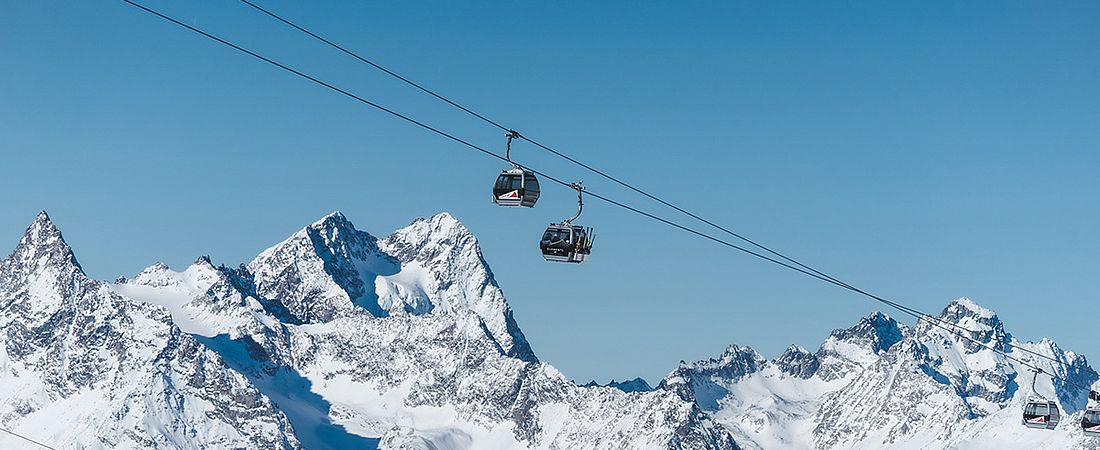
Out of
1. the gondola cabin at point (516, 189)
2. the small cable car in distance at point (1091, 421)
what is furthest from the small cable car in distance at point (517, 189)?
the small cable car in distance at point (1091, 421)

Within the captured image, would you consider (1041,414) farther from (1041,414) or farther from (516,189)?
(516,189)

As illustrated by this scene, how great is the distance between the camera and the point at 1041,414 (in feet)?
271

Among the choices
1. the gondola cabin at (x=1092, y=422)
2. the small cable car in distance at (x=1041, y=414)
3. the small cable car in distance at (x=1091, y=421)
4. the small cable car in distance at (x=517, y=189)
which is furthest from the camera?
the small cable car in distance at (x=1041, y=414)

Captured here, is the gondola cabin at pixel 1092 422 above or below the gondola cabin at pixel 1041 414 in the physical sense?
below

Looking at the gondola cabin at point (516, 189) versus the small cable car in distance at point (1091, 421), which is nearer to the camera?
the gondola cabin at point (516, 189)

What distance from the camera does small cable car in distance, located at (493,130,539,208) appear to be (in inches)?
1988

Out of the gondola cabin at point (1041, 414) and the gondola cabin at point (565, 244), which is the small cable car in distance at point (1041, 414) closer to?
the gondola cabin at point (1041, 414)

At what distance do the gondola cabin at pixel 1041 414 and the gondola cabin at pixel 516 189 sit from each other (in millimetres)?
39262

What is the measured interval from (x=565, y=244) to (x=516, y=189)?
3648mm

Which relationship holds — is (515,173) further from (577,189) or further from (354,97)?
(354,97)

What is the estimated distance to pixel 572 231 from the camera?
177 feet

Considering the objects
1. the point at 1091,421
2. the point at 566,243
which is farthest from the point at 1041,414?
the point at 566,243

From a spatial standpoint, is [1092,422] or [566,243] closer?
[566,243]

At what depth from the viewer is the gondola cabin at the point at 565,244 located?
5350cm
